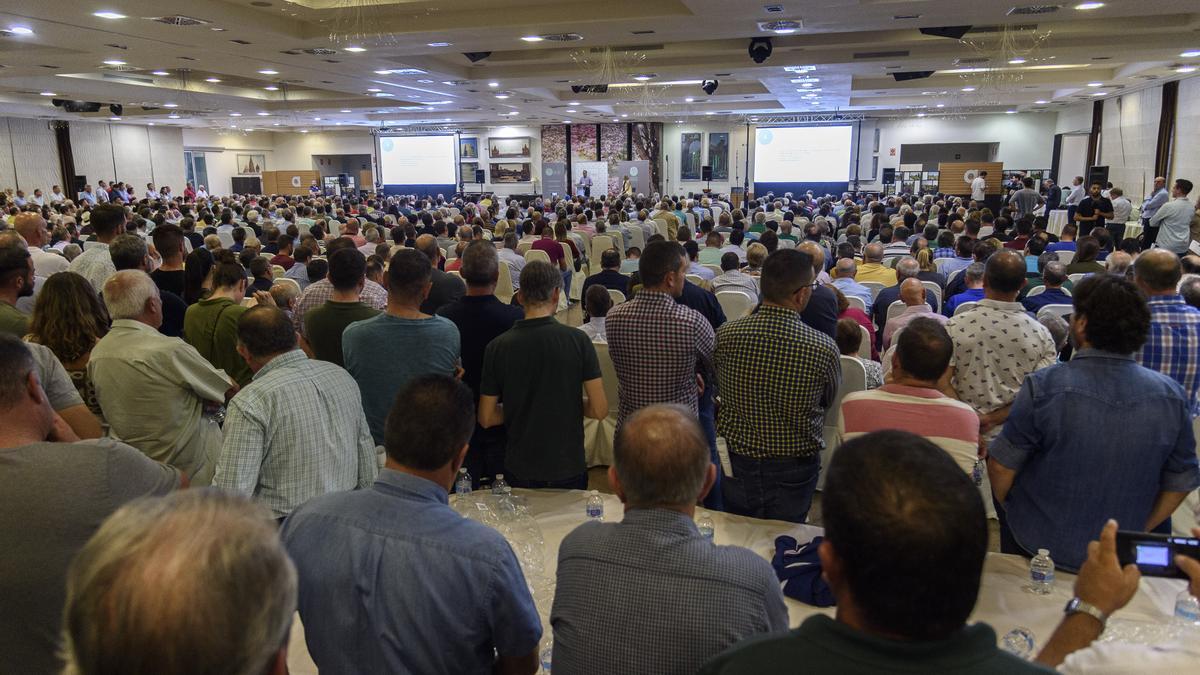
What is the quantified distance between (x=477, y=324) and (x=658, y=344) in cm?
91

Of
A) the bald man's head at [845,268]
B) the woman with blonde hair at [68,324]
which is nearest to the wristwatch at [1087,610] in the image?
the woman with blonde hair at [68,324]

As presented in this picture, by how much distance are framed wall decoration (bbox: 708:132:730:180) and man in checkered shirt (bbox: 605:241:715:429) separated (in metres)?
26.2

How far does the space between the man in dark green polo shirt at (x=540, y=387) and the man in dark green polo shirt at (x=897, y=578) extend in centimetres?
217

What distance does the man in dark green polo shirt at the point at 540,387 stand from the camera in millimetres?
3281

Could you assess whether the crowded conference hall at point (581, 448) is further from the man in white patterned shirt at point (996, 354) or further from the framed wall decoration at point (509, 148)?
the framed wall decoration at point (509, 148)

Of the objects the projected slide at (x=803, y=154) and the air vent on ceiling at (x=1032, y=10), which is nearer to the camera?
the air vent on ceiling at (x=1032, y=10)

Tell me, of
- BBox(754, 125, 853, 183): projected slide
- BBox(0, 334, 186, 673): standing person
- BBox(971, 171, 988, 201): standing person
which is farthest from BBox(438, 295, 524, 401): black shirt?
BBox(754, 125, 853, 183): projected slide

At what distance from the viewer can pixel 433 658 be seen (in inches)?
64.4

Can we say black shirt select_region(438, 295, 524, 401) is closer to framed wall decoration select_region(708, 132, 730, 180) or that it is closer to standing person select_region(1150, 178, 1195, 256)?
standing person select_region(1150, 178, 1195, 256)

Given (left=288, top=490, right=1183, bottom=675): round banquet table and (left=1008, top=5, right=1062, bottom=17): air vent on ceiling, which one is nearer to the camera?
(left=288, top=490, right=1183, bottom=675): round banquet table

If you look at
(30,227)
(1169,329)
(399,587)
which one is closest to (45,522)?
(399,587)

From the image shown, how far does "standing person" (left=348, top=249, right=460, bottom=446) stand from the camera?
3359mm

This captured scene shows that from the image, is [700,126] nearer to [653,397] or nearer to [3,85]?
[3,85]

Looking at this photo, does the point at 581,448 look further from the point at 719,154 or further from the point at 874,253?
the point at 719,154
